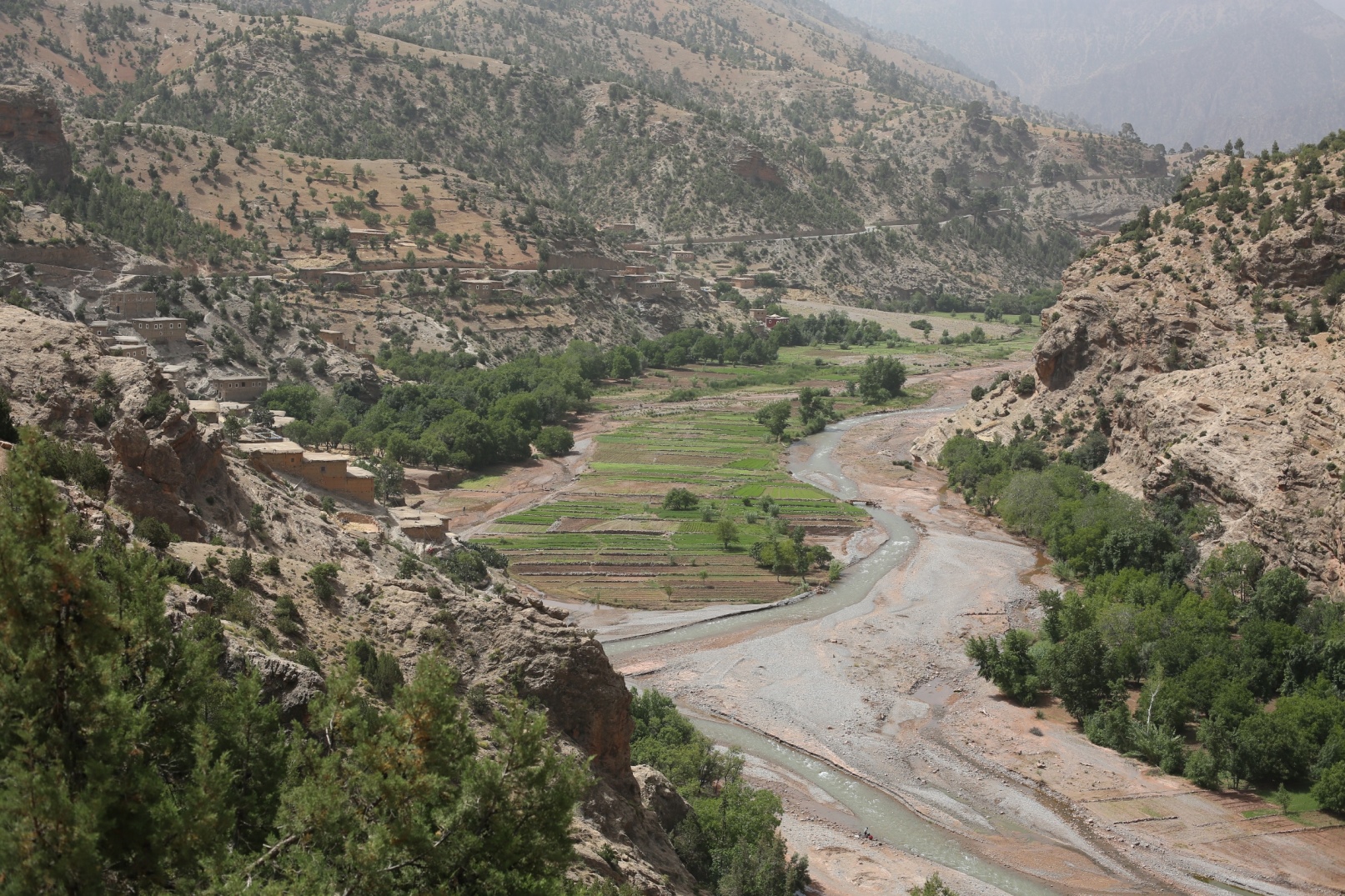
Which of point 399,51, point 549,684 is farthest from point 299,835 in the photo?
point 399,51

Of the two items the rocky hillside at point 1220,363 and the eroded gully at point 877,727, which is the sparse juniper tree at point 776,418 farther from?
the eroded gully at point 877,727

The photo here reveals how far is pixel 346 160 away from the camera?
406 feet

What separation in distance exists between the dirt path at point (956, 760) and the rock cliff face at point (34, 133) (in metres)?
64.7

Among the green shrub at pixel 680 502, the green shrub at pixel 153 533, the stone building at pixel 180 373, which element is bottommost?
the green shrub at pixel 680 502

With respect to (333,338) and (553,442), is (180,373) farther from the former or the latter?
(553,442)

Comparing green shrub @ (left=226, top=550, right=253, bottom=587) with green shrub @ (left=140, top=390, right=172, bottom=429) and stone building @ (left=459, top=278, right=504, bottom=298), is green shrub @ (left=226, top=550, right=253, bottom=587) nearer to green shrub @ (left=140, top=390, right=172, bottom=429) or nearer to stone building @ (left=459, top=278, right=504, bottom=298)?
green shrub @ (left=140, top=390, right=172, bottom=429)

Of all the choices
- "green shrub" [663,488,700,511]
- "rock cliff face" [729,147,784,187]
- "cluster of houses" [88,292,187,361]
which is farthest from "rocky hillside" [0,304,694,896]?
"rock cliff face" [729,147,784,187]

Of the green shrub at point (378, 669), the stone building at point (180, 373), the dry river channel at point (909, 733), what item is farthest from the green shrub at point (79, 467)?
the stone building at point (180, 373)

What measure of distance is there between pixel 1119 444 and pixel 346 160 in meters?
84.3

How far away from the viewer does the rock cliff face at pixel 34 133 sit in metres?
86.8

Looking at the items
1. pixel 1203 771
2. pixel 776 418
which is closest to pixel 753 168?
pixel 776 418

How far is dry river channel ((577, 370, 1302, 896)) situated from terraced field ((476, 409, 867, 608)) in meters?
3.30

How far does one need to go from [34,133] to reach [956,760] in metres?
79.8

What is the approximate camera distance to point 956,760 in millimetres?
41156
